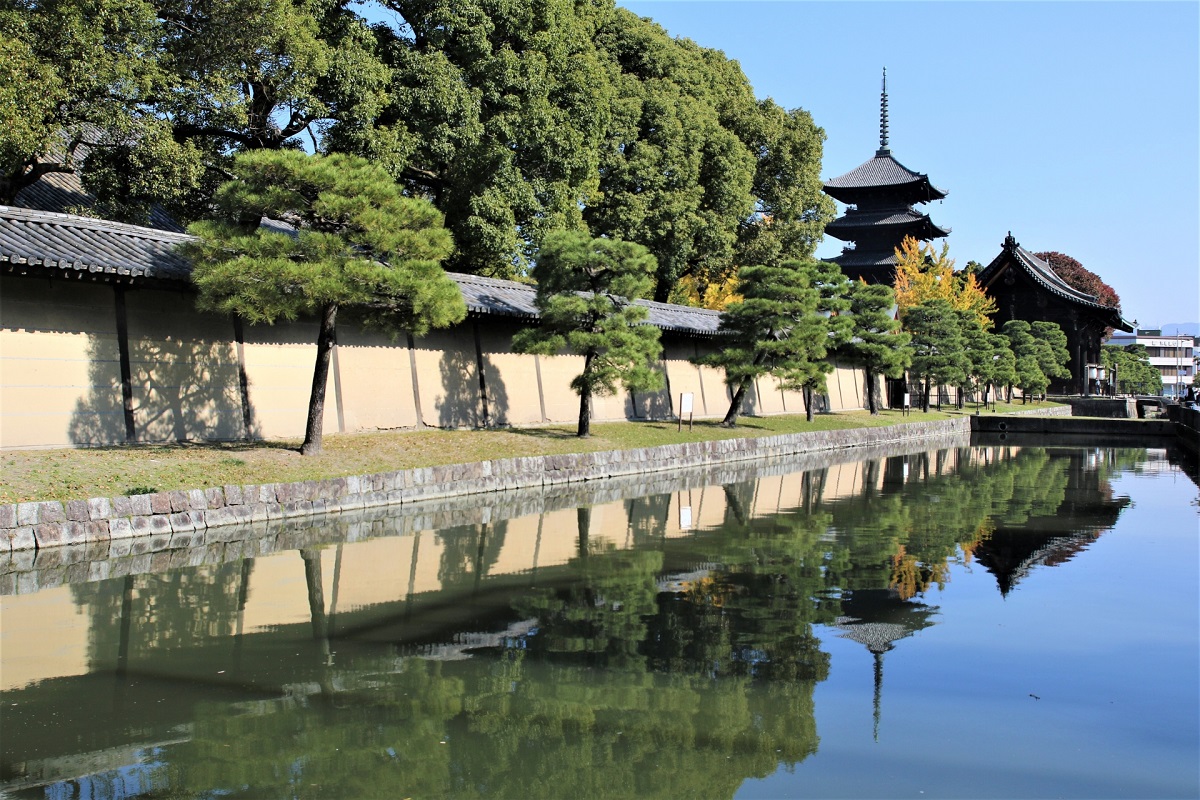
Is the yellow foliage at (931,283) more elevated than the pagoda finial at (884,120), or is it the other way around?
the pagoda finial at (884,120)

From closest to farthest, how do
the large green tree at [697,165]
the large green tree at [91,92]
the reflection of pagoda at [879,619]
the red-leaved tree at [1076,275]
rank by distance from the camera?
1. the reflection of pagoda at [879,619]
2. the large green tree at [91,92]
3. the large green tree at [697,165]
4. the red-leaved tree at [1076,275]

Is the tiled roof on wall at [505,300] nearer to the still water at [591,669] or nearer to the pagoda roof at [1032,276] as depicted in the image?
the still water at [591,669]

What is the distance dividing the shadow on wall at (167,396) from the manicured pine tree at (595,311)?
6698 mm

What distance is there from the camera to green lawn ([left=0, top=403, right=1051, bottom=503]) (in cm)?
1336

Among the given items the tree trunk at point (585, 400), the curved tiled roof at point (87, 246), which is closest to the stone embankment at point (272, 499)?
the tree trunk at point (585, 400)

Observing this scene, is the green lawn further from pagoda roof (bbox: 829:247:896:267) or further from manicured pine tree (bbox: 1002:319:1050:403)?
pagoda roof (bbox: 829:247:896:267)

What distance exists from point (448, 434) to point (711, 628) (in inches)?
532

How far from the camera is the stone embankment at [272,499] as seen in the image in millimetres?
12359

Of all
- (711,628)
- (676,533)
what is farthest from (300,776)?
(676,533)

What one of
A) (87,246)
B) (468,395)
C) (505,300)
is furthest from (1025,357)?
(87,246)

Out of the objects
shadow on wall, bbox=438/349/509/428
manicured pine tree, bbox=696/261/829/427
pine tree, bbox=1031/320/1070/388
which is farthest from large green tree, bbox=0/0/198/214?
pine tree, bbox=1031/320/1070/388

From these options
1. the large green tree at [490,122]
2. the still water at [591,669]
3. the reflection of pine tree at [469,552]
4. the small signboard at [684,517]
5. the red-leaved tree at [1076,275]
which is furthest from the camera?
the red-leaved tree at [1076,275]

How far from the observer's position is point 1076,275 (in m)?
86.3

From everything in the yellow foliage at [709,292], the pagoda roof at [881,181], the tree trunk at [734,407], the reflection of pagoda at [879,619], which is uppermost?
the pagoda roof at [881,181]
